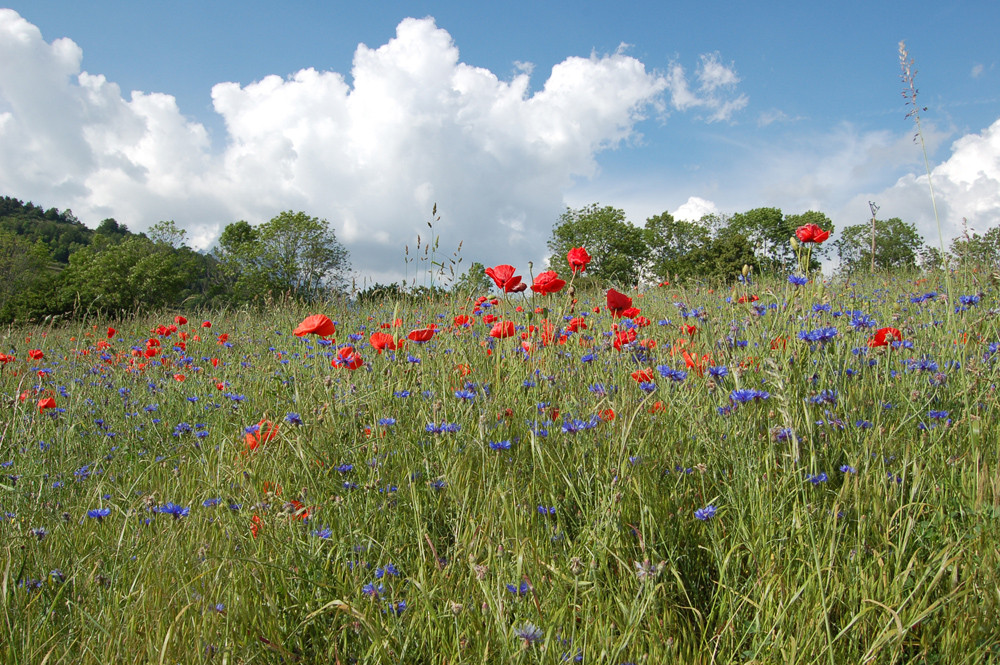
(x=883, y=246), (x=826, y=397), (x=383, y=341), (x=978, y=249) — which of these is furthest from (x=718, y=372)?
(x=883, y=246)

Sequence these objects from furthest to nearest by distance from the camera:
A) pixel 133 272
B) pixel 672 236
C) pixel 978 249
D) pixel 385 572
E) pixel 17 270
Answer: pixel 672 236 < pixel 133 272 < pixel 17 270 < pixel 978 249 < pixel 385 572

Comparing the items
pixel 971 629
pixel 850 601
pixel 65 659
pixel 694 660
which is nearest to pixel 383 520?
pixel 65 659

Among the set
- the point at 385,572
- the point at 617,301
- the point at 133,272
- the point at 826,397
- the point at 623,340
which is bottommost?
the point at 385,572

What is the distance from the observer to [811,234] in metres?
2.64

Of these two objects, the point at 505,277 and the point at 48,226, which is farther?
the point at 48,226

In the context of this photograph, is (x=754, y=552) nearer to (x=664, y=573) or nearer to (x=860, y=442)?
(x=664, y=573)

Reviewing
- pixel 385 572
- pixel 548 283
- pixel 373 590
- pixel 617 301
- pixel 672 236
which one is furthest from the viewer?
pixel 672 236

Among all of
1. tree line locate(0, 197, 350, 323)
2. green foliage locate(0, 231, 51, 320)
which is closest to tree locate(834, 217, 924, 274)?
tree line locate(0, 197, 350, 323)

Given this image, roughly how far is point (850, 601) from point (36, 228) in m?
105

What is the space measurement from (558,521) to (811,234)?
2047 mm

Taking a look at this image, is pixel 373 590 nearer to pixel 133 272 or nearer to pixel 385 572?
pixel 385 572

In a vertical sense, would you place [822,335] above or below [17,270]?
below

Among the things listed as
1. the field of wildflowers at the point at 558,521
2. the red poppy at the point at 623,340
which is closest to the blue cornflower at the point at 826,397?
the field of wildflowers at the point at 558,521

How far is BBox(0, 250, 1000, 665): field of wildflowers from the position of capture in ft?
4.00
